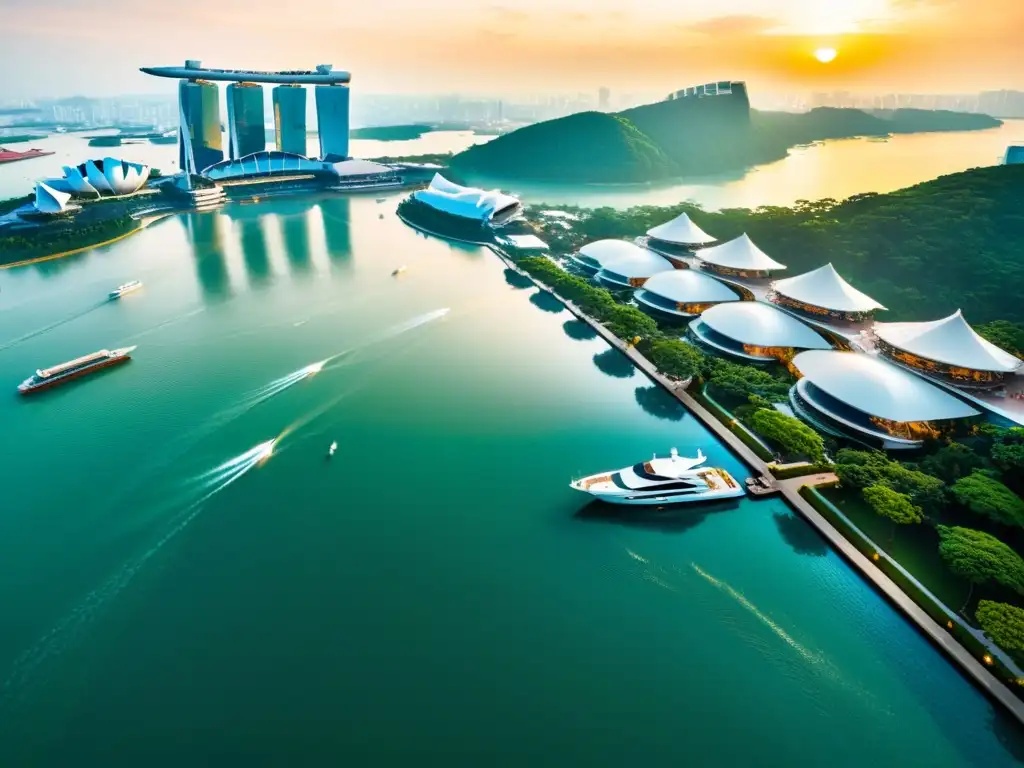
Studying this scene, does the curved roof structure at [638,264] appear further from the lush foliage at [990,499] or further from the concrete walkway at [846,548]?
the lush foliage at [990,499]

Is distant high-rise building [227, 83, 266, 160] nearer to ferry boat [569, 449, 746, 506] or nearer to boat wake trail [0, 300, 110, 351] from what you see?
boat wake trail [0, 300, 110, 351]

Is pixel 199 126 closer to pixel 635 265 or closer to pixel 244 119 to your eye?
pixel 244 119

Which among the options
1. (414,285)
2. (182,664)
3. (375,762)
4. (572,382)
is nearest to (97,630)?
(182,664)

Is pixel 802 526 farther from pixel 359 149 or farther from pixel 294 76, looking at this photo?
pixel 359 149

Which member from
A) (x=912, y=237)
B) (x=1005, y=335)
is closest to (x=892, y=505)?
(x=1005, y=335)

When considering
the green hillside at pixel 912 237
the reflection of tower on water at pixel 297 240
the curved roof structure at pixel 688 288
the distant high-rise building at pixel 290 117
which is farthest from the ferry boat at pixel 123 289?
the distant high-rise building at pixel 290 117

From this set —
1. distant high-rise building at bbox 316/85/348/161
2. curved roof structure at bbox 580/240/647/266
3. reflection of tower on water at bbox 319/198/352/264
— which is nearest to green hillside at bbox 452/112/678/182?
distant high-rise building at bbox 316/85/348/161
